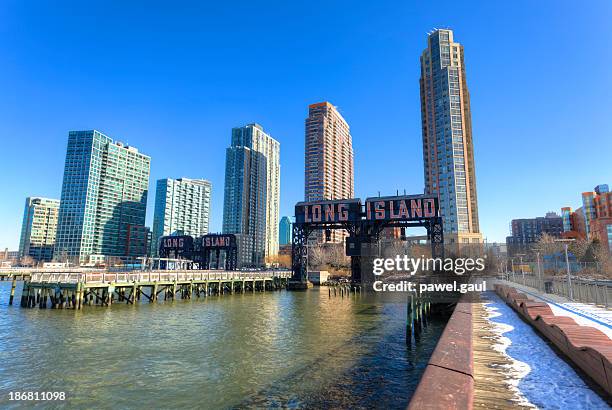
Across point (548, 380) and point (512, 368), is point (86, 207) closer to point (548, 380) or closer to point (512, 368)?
point (512, 368)

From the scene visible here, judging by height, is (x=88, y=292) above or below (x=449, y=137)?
below

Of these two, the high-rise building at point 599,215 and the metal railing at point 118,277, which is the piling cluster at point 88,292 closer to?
the metal railing at point 118,277

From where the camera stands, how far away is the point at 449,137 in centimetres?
12600

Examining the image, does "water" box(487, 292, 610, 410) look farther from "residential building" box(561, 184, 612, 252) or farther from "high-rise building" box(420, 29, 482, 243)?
"high-rise building" box(420, 29, 482, 243)

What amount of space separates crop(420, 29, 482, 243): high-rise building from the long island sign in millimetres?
60038

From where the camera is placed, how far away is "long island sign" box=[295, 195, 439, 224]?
2462 inches

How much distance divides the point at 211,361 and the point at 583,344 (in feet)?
51.7

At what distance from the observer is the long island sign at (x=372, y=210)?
6253 cm

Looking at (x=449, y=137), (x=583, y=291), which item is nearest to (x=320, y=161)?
(x=449, y=137)

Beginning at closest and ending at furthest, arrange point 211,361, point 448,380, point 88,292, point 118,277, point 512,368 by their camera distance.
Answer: point 448,380 → point 512,368 → point 211,361 → point 88,292 → point 118,277

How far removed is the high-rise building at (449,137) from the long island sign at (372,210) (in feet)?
197

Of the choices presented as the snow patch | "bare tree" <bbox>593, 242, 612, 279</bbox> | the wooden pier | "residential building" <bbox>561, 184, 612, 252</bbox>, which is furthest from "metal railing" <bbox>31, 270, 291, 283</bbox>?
"residential building" <bbox>561, 184, 612, 252</bbox>

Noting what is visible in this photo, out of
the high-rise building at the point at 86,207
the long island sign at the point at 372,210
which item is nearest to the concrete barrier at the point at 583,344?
the long island sign at the point at 372,210

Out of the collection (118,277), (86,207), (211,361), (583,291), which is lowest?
(211,361)
